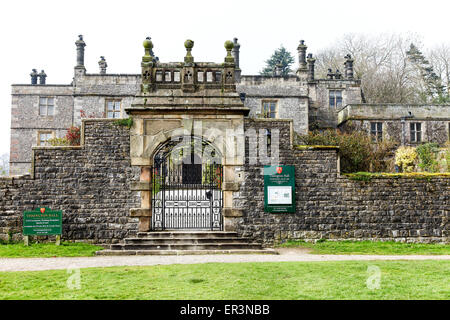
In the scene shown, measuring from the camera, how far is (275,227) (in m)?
12.6

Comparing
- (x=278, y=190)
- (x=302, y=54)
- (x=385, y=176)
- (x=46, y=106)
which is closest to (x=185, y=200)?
(x=278, y=190)

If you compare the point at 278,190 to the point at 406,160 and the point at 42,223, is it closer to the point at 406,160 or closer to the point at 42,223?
the point at 42,223

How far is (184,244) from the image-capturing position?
11641 millimetres

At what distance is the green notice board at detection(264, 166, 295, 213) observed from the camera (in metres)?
12.6

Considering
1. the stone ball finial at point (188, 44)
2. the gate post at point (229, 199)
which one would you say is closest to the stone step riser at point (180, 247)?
the gate post at point (229, 199)

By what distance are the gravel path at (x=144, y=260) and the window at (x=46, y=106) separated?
2112 cm

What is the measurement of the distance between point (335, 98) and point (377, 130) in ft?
17.9

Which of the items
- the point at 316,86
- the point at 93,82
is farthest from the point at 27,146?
the point at 316,86

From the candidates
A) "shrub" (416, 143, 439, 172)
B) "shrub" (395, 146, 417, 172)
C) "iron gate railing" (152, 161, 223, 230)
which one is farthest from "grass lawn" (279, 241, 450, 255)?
"shrub" (395, 146, 417, 172)

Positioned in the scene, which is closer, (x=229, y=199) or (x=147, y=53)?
(x=229, y=199)

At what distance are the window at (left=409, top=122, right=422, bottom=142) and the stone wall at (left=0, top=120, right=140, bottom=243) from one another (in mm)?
20664

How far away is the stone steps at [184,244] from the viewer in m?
11.3

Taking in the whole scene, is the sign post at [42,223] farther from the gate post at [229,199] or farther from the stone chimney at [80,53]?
the stone chimney at [80,53]

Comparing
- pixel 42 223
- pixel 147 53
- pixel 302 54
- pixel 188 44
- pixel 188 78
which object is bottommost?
pixel 42 223
